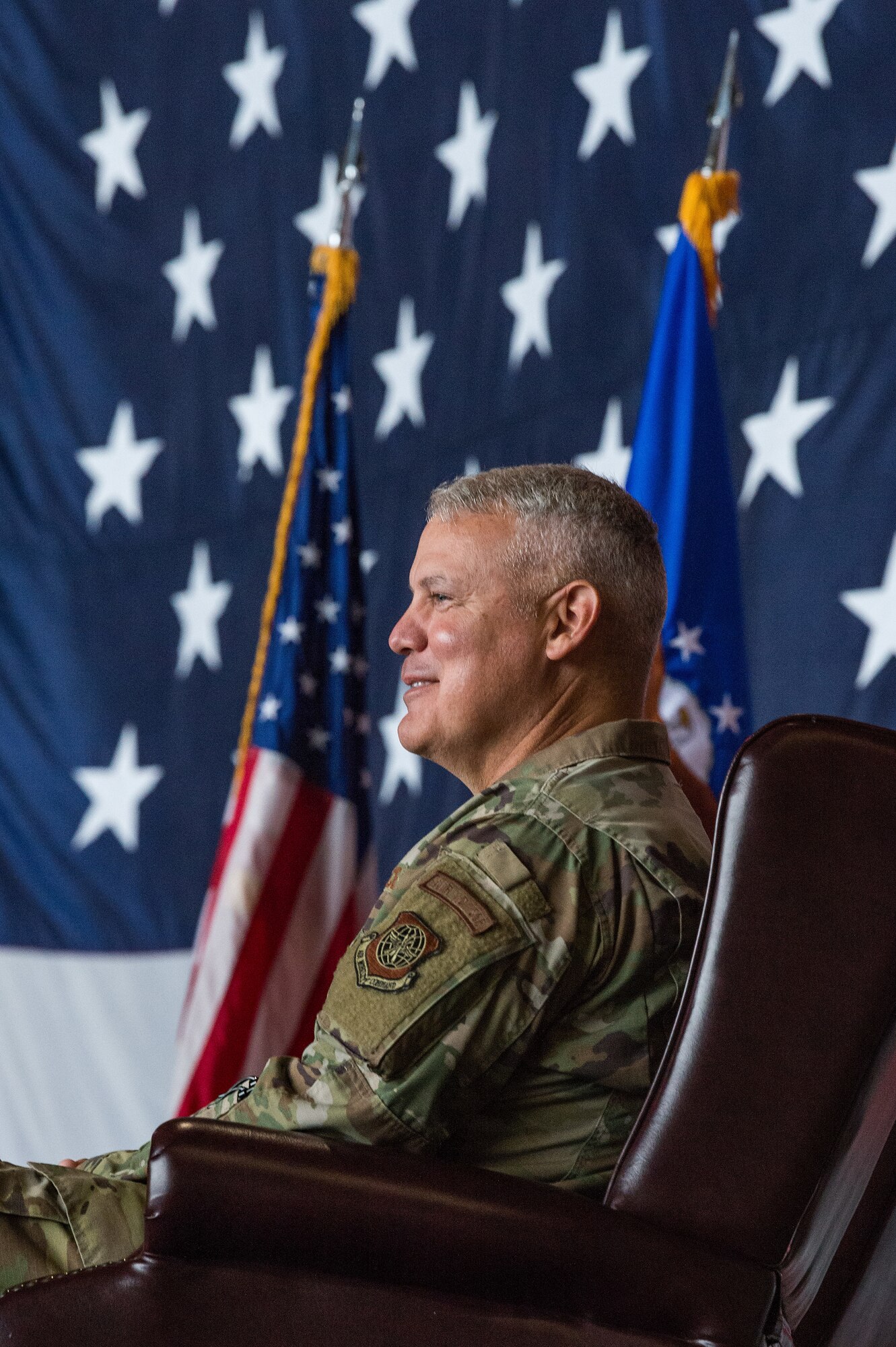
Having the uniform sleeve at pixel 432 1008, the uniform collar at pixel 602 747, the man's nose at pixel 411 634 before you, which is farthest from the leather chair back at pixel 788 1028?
the man's nose at pixel 411 634

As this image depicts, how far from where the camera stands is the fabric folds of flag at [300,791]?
249cm

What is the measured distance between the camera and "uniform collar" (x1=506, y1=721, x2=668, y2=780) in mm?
1238

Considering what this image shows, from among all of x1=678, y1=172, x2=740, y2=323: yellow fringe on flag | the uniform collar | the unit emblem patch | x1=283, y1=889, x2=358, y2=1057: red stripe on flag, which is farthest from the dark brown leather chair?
x1=283, y1=889, x2=358, y2=1057: red stripe on flag

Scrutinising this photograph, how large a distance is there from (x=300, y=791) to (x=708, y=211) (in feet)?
3.92

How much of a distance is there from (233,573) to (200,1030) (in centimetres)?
144

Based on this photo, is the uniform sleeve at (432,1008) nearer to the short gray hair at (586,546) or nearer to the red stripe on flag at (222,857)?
the short gray hair at (586,546)

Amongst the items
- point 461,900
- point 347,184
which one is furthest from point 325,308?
point 461,900

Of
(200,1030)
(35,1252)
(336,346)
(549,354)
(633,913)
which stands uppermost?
(549,354)

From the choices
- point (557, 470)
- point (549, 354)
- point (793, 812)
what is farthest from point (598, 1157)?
point (549, 354)

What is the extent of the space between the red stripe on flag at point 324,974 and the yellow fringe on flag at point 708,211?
3.90ft

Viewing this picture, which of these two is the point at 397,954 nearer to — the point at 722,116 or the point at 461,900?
the point at 461,900

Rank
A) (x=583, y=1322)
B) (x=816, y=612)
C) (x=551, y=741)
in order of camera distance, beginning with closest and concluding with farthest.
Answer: (x=583, y=1322) → (x=551, y=741) → (x=816, y=612)

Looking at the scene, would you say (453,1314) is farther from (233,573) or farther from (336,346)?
(233,573)

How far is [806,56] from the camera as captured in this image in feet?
8.58
